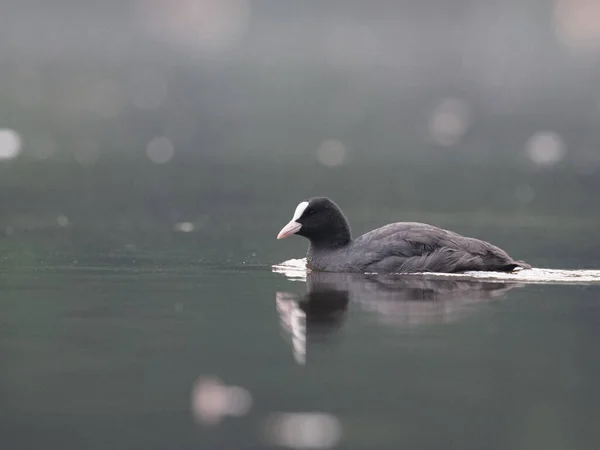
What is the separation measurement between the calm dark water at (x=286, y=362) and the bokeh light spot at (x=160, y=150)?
119ft

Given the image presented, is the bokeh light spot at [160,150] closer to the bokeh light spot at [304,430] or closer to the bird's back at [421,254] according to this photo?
the bird's back at [421,254]

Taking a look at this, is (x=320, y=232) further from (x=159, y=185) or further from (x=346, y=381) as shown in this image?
(x=159, y=185)

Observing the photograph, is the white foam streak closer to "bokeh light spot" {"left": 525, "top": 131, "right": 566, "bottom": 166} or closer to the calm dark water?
the calm dark water

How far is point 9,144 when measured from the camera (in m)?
53.1

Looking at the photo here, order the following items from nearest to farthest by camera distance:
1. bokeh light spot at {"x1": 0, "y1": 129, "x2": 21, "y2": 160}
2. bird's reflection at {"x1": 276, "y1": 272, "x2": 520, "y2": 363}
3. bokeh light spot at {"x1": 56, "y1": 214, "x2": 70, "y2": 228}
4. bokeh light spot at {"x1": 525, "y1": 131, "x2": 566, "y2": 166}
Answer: bird's reflection at {"x1": 276, "y1": 272, "x2": 520, "y2": 363} < bokeh light spot at {"x1": 56, "y1": 214, "x2": 70, "y2": 228} < bokeh light spot at {"x1": 0, "y1": 129, "x2": 21, "y2": 160} < bokeh light spot at {"x1": 525, "y1": 131, "x2": 566, "y2": 166}

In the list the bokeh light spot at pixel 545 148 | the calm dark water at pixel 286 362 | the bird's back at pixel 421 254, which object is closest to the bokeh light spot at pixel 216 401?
the calm dark water at pixel 286 362

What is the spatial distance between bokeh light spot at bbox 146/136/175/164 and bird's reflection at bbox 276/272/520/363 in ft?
115

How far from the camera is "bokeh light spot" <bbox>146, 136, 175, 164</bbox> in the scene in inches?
2019

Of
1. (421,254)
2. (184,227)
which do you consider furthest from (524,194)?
(421,254)

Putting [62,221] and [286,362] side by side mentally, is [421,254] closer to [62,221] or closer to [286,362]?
[286,362]

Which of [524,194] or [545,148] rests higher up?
[524,194]

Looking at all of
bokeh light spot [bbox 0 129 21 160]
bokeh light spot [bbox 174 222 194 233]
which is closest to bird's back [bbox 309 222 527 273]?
bokeh light spot [bbox 174 222 194 233]

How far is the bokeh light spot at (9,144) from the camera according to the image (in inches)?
1881

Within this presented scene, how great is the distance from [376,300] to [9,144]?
4288 cm
